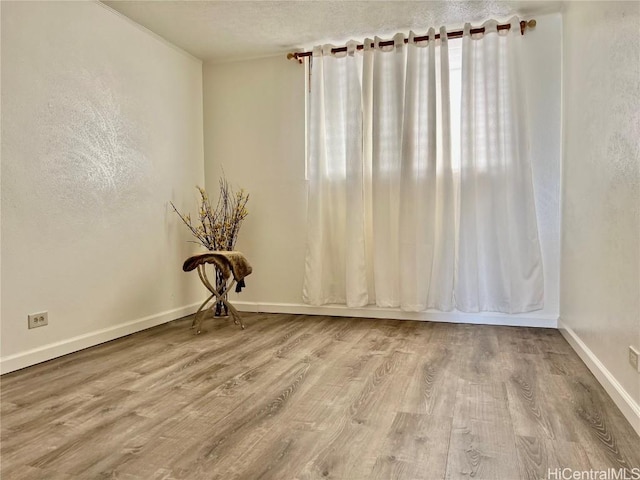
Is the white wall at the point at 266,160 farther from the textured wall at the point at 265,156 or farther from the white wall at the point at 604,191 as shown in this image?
the white wall at the point at 604,191

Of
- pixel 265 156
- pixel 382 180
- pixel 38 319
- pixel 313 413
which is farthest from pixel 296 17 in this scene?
pixel 313 413

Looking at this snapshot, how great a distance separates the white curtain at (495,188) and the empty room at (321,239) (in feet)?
0.06

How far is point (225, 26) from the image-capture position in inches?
144

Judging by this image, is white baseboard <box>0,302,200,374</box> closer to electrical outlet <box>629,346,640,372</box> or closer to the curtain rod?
the curtain rod

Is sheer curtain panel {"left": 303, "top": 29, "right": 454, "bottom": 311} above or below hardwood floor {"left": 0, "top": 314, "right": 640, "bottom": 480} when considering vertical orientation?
above

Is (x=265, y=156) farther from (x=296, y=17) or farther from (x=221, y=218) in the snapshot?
(x=296, y=17)

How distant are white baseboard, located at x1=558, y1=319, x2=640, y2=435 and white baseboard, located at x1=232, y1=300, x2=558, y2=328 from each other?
0.49m

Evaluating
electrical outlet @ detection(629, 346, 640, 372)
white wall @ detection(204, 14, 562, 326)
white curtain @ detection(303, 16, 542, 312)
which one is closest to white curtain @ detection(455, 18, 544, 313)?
white curtain @ detection(303, 16, 542, 312)

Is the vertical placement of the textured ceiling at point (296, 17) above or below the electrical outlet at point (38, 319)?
above

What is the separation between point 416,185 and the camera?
12.2 feet

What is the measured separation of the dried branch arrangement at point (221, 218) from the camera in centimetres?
404

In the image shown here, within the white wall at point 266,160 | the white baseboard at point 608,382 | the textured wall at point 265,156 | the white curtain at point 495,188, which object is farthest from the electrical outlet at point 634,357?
the textured wall at point 265,156

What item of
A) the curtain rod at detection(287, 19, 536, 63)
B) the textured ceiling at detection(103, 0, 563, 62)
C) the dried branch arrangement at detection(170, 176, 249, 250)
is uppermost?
the textured ceiling at detection(103, 0, 563, 62)

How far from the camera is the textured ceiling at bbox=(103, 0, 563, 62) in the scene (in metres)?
3.29
